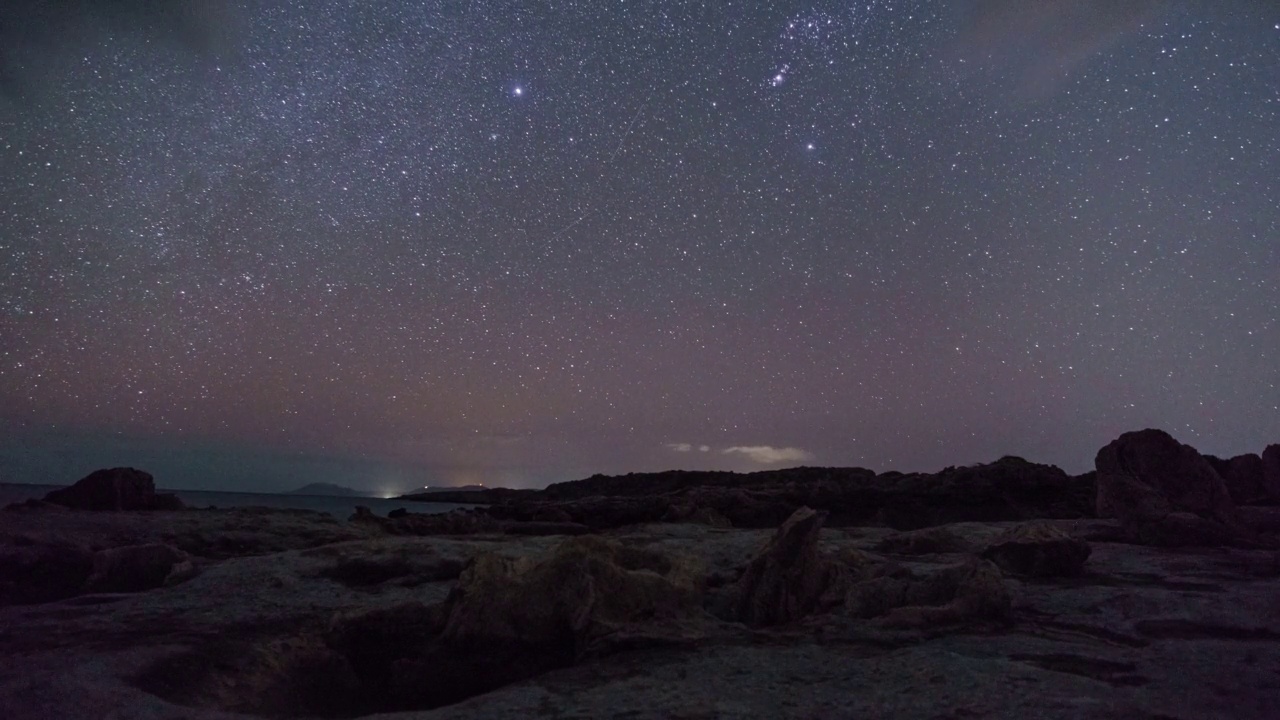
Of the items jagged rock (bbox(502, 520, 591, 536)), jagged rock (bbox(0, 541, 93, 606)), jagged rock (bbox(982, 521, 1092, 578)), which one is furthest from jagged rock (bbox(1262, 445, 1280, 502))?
jagged rock (bbox(0, 541, 93, 606))

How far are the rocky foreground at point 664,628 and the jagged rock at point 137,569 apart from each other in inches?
1.6

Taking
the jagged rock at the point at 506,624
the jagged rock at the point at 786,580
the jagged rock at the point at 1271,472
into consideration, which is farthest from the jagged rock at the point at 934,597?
the jagged rock at the point at 1271,472

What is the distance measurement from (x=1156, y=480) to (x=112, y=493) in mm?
38256

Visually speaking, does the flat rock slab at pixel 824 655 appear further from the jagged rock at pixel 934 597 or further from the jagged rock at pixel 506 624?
the jagged rock at pixel 506 624

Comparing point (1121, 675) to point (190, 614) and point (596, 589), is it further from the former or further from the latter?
point (190, 614)

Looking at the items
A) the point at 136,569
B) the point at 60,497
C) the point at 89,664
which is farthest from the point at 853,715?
the point at 60,497

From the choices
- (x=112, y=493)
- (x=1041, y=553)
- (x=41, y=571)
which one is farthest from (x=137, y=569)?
(x=1041, y=553)

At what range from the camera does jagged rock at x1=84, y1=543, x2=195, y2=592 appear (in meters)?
14.1

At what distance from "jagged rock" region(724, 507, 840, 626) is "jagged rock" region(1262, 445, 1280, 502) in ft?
93.0

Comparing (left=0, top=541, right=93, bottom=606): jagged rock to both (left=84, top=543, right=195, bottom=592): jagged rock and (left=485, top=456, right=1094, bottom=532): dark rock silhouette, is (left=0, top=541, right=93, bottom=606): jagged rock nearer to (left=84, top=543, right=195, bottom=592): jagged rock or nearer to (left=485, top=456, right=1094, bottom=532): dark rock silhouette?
(left=84, top=543, right=195, bottom=592): jagged rock

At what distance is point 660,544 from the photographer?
57.5 ft

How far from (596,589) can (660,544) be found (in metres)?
7.22

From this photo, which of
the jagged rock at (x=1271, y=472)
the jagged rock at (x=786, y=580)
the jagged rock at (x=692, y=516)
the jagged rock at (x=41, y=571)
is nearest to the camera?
the jagged rock at (x=786, y=580)

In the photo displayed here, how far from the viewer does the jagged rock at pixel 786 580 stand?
10.9 metres
